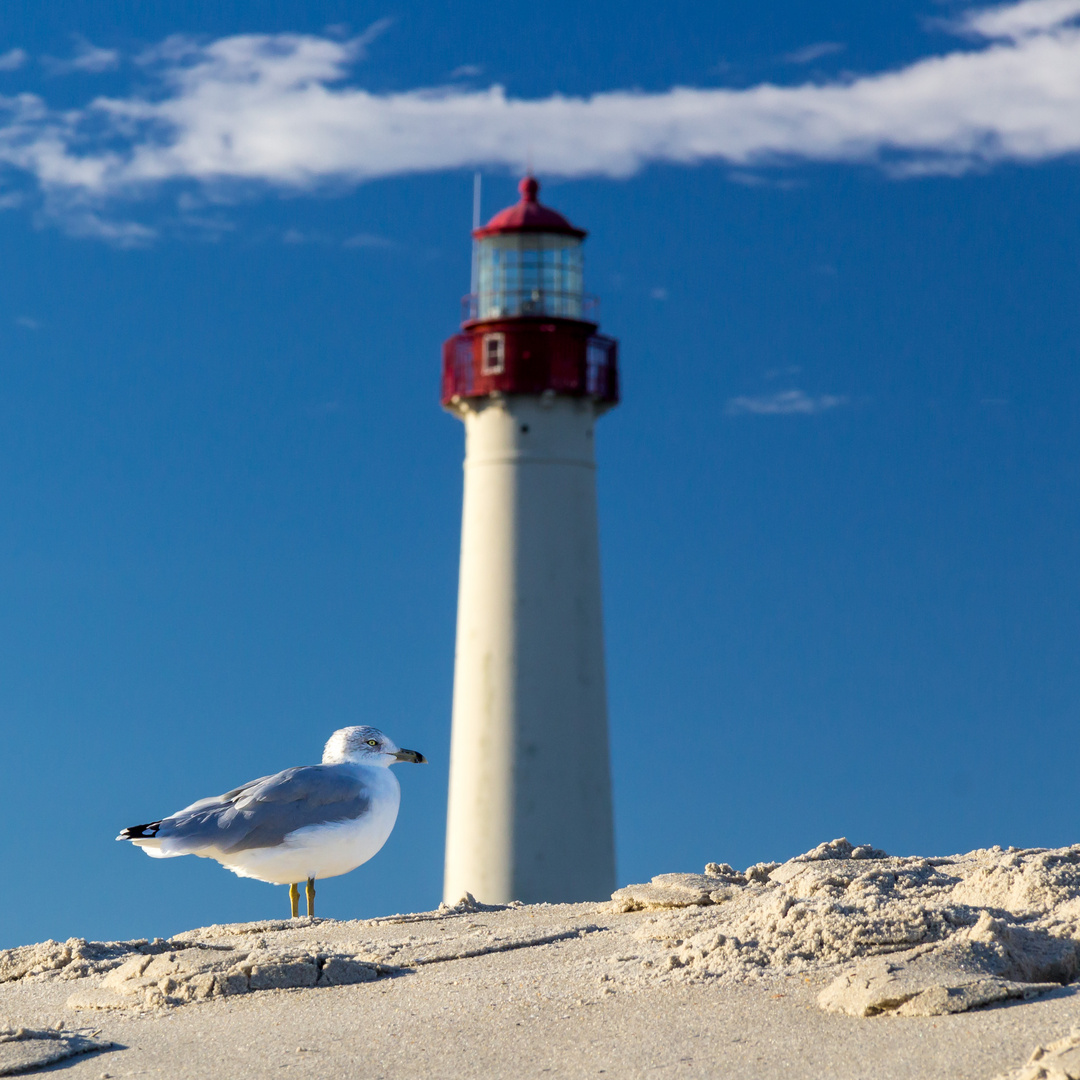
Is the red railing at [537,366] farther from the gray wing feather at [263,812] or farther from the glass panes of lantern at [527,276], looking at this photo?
the gray wing feather at [263,812]

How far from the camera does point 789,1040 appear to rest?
5.62 metres

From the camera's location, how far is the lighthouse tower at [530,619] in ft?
64.6

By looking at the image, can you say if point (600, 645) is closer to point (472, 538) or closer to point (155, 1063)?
point (472, 538)

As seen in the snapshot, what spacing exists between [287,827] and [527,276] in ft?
44.2

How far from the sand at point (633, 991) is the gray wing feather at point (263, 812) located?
107cm

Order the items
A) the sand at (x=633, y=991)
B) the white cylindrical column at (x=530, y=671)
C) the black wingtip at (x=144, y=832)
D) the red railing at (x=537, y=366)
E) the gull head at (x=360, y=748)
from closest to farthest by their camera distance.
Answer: the sand at (x=633, y=991) → the black wingtip at (x=144, y=832) → the gull head at (x=360, y=748) → the white cylindrical column at (x=530, y=671) → the red railing at (x=537, y=366)

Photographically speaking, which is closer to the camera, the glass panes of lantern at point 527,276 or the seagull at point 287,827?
the seagull at point 287,827

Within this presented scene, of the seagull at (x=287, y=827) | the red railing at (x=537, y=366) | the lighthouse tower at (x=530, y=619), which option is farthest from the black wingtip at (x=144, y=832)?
the red railing at (x=537, y=366)

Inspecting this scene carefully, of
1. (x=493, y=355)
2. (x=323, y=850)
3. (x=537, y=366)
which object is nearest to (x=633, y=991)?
(x=323, y=850)

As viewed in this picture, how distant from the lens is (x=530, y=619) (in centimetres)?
2009

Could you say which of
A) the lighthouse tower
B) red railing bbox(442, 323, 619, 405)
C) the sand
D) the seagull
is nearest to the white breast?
the seagull

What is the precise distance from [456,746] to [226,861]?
35.8ft

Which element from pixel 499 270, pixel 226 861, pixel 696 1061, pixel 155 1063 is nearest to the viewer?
pixel 696 1061

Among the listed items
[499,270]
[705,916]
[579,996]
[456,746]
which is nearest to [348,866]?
[705,916]
